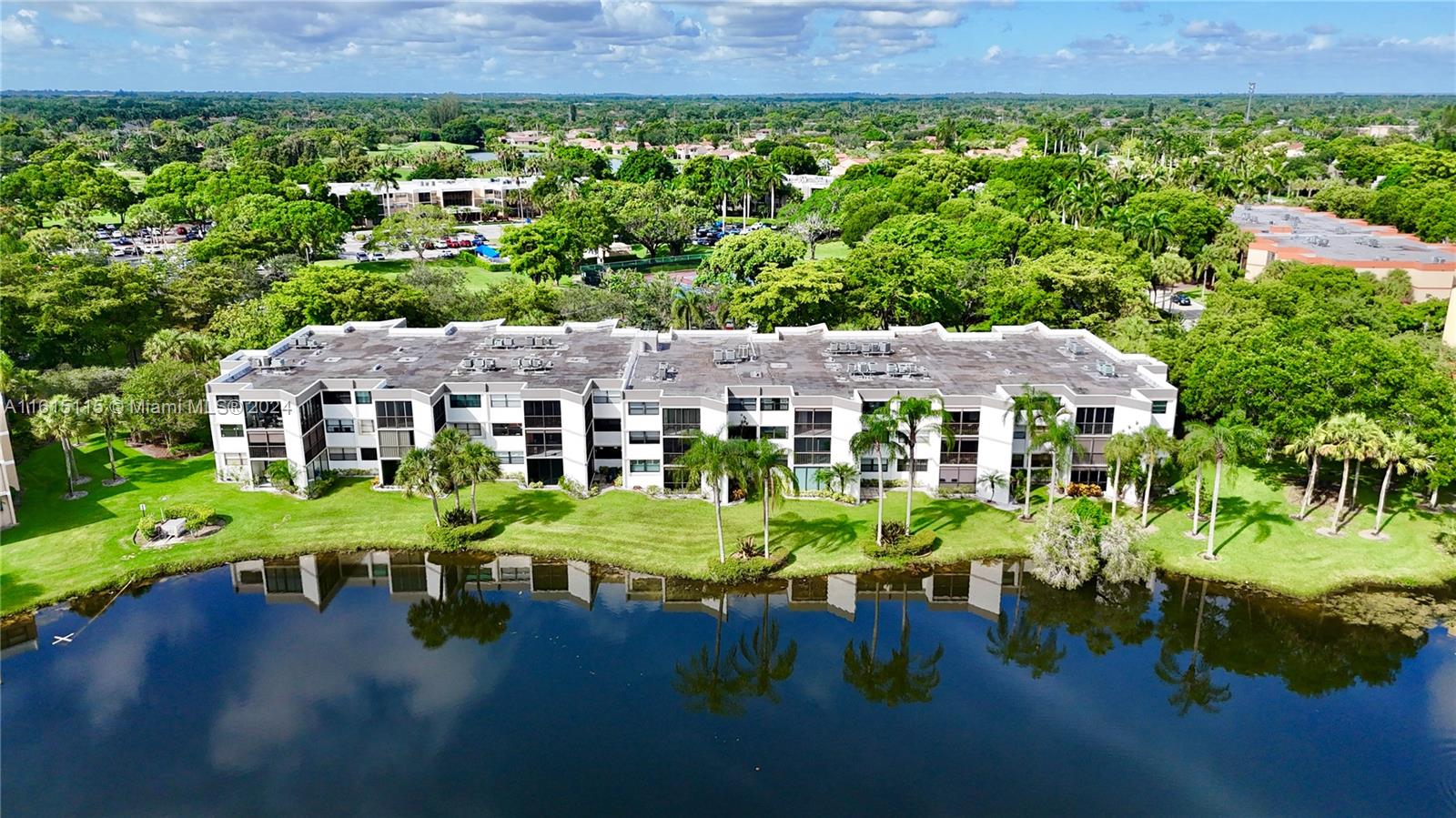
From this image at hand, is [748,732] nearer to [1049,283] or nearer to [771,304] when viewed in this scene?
[771,304]

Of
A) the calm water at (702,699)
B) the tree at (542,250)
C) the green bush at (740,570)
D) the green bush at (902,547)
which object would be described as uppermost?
the tree at (542,250)

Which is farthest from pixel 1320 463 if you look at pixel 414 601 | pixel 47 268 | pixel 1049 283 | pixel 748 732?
pixel 47 268

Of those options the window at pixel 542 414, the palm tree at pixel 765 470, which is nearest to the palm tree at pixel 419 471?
the window at pixel 542 414

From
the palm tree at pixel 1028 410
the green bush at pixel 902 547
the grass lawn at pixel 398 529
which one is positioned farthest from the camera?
the palm tree at pixel 1028 410

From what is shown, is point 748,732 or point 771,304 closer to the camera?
point 748,732

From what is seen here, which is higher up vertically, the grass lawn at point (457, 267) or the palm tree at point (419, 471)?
the grass lawn at point (457, 267)

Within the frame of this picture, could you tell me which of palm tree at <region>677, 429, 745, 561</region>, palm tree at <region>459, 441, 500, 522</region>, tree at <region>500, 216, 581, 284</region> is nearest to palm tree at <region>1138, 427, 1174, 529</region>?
palm tree at <region>677, 429, 745, 561</region>

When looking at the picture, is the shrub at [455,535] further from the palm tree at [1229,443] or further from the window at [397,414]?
the palm tree at [1229,443]
